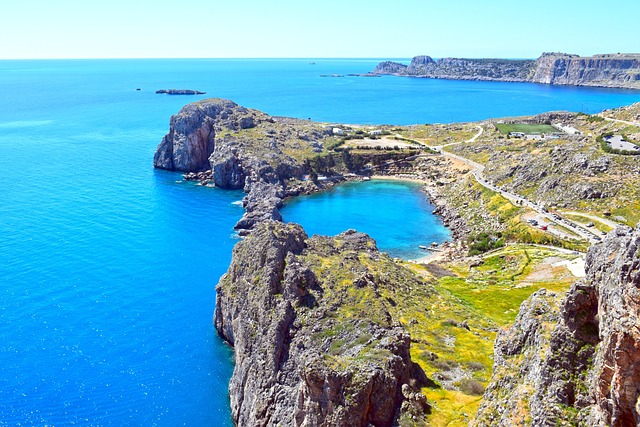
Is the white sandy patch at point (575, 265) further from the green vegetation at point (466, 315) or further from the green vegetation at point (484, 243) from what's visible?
the green vegetation at point (484, 243)

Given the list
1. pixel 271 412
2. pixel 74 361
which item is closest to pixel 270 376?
pixel 271 412

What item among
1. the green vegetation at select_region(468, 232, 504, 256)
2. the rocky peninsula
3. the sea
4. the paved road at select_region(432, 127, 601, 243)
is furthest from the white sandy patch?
the sea

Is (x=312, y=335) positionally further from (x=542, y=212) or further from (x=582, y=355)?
(x=542, y=212)

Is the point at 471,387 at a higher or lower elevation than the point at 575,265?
higher

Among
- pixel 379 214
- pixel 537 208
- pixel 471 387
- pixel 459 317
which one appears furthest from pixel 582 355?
pixel 379 214

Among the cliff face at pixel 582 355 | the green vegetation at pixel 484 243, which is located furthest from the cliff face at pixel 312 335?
the green vegetation at pixel 484 243

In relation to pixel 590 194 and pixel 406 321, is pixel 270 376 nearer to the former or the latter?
pixel 406 321
